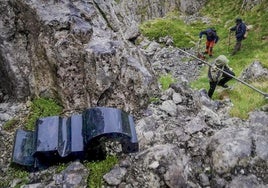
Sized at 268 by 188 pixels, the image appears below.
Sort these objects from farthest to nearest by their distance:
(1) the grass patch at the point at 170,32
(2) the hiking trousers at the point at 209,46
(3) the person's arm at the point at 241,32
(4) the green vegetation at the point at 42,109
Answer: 1. (1) the grass patch at the point at 170,32
2. (2) the hiking trousers at the point at 209,46
3. (3) the person's arm at the point at 241,32
4. (4) the green vegetation at the point at 42,109

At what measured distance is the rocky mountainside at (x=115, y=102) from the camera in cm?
993

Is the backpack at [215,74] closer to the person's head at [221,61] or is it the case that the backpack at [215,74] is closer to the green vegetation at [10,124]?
the person's head at [221,61]

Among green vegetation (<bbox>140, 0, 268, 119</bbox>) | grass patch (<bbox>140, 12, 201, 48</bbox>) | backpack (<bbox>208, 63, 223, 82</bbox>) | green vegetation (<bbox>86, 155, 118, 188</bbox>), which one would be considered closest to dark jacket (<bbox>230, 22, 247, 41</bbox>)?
green vegetation (<bbox>140, 0, 268, 119</bbox>)

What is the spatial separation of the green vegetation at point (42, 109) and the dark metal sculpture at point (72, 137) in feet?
4.56

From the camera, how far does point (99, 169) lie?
400 inches

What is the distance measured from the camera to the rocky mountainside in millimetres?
9930

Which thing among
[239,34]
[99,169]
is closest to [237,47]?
[239,34]

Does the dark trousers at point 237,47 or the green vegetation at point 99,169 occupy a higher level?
the green vegetation at point 99,169

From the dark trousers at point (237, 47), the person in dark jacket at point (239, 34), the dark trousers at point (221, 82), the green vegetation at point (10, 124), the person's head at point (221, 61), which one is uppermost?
the green vegetation at point (10, 124)

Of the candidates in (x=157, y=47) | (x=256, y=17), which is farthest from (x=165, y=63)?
(x=256, y=17)

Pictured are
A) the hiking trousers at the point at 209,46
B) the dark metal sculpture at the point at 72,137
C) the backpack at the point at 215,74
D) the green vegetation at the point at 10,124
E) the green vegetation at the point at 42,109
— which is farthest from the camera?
the hiking trousers at the point at 209,46

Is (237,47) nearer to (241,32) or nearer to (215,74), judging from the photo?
(241,32)

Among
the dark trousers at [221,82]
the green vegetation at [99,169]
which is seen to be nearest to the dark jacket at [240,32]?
the dark trousers at [221,82]

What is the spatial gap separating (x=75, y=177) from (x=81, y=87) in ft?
12.5
